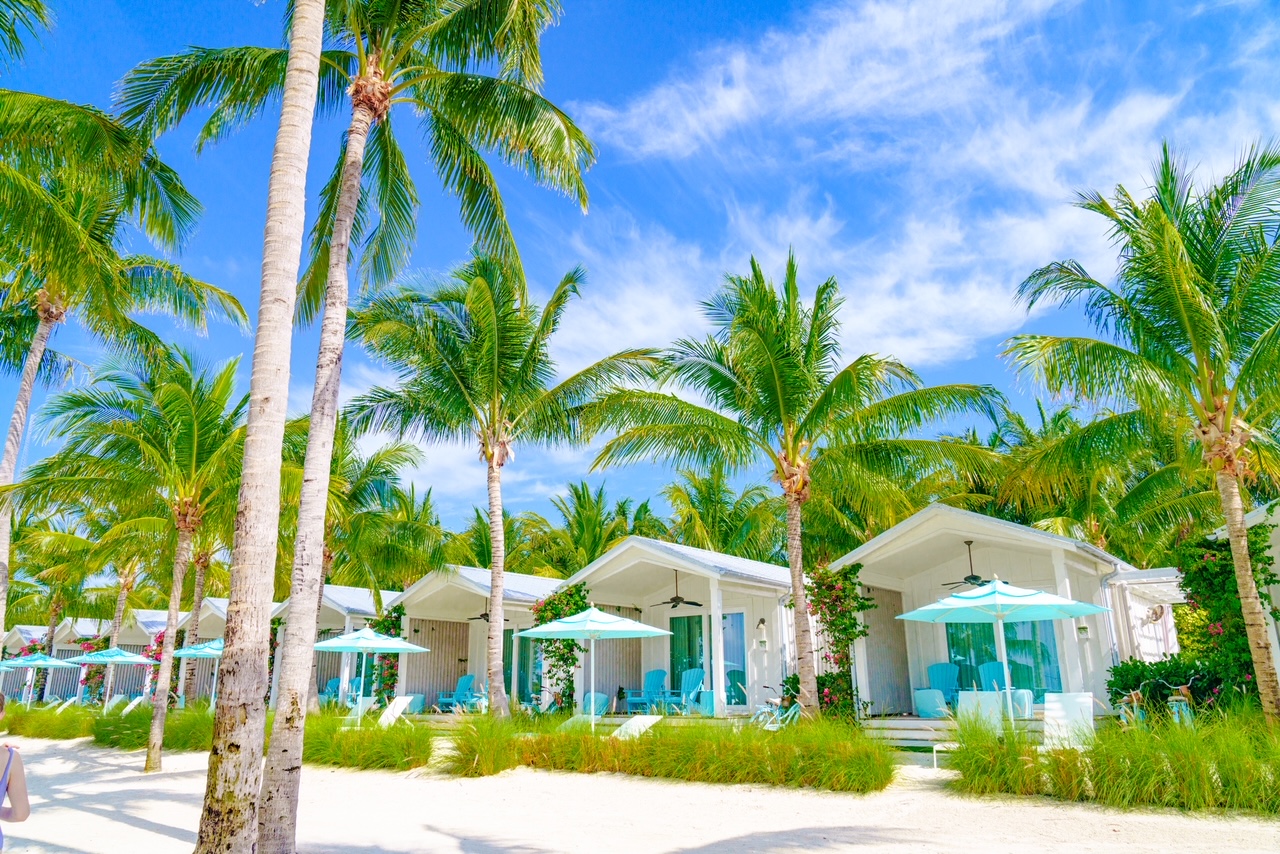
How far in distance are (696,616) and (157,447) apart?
11369 mm

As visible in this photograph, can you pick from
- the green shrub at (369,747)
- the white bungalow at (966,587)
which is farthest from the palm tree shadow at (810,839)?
the green shrub at (369,747)

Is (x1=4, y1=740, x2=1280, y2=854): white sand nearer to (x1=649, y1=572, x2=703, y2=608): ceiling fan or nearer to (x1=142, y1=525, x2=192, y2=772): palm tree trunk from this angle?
(x1=142, y1=525, x2=192, y2=772): palm tree trunk

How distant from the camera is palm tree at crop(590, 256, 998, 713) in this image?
44.3 ft

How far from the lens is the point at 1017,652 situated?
15.1 m

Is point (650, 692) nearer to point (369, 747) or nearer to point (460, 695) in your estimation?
point (460, 695)

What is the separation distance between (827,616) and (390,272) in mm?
9344

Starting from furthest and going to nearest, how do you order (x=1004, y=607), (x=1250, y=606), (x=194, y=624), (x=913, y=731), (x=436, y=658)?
1. (x=436, y=658)
2. (x=194, y=624)
3. (x=913, y=731)
4. (x=1004, y=607)
5. (x=1250, y=606)

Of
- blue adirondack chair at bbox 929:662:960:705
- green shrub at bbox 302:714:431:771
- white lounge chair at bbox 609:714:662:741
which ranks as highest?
blue adirondack chair at bbox 929:662:960:705

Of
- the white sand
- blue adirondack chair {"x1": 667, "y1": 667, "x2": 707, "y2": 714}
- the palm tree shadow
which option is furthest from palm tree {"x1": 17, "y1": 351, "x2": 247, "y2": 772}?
the palm tree shadow

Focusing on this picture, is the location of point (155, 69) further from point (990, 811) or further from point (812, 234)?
point (990, 811)

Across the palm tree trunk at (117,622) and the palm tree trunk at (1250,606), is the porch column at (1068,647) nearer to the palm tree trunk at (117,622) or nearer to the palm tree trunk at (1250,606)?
the palm tree trunk at (1250,606)

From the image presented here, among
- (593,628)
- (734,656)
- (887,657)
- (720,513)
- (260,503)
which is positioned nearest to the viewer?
(260,503)

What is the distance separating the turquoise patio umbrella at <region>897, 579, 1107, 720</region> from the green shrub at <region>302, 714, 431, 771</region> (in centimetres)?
788

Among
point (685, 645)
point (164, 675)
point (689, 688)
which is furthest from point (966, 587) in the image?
point (164, 675)
